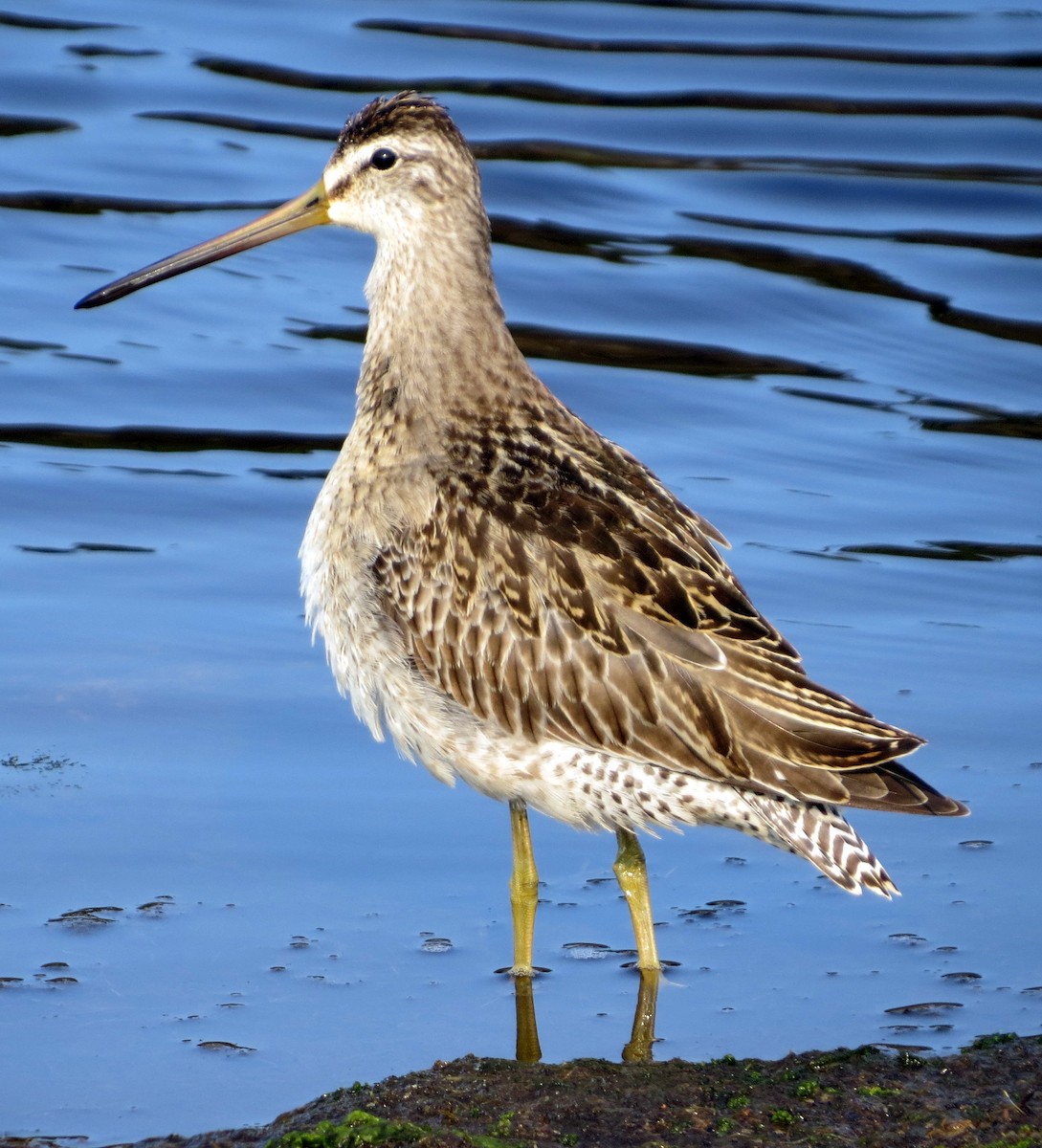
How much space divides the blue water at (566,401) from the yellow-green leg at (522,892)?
0.09 meters

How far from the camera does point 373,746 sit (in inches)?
274

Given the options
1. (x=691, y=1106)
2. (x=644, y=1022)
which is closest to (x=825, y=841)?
(x=644, y=1022)

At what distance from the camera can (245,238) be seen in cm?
643

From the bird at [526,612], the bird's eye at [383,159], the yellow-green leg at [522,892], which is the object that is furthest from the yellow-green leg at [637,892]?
the bird's eye at [383,159]

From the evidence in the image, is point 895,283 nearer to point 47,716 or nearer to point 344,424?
point 344,424

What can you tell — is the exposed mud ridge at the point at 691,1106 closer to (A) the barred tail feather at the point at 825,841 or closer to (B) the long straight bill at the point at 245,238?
(A) the barred tail feather at the point at 825,841

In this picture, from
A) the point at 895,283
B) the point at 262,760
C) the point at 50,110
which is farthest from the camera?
the point at 50,110

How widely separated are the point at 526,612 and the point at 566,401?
176 inches

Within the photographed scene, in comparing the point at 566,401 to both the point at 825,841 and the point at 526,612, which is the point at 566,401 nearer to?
the point at 526,612

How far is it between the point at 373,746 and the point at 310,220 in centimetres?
175

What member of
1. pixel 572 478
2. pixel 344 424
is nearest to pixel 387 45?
pixel 344 424

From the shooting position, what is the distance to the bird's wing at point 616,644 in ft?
17.1

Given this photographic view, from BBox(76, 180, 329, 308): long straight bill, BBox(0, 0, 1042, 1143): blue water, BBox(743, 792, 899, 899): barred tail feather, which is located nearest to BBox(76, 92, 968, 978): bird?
BBox(743, 792, 899, 899): barred tail feather

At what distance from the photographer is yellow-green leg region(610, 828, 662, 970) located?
565 cm
